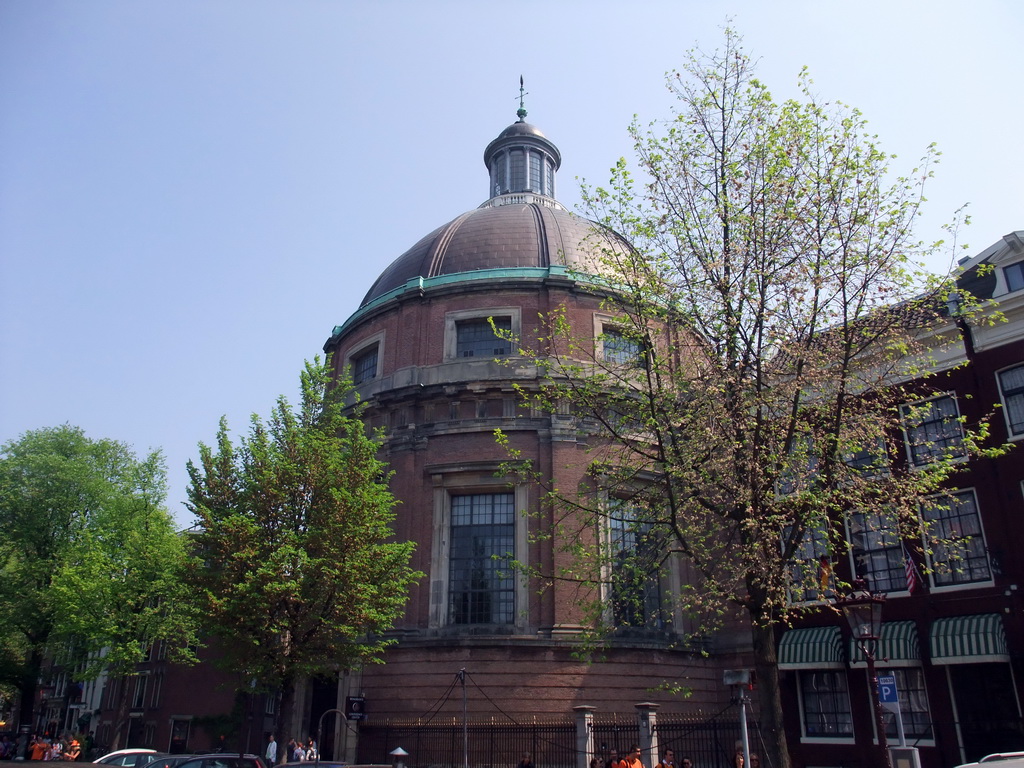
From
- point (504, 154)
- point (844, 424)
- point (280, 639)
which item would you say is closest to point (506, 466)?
point (844, 424)

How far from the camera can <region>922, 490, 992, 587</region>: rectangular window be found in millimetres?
19812

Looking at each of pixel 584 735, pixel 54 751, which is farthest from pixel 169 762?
pixel 54 751

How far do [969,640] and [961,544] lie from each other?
7.44ft

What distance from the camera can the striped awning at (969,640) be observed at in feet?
60.6

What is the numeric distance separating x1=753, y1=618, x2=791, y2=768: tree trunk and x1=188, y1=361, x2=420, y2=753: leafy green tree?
10.6 m

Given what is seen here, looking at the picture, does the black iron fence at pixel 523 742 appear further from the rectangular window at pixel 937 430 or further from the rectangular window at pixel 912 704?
the rectangular window at pixel 937 430

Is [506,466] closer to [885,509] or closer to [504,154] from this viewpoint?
[885,509]

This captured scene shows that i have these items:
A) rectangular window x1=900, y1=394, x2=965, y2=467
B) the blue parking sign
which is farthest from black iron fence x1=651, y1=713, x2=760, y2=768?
rectangular window x1=900, y1=394, x2=965, y2=467

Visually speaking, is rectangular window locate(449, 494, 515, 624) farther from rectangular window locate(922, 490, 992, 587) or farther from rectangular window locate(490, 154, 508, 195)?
rectangular window locate(490, 154, 508, 195)

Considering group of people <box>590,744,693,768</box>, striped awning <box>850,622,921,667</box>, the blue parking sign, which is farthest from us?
striped awning <box>850,622,921,667</box>

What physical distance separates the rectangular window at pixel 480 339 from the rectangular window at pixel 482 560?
5.16 m

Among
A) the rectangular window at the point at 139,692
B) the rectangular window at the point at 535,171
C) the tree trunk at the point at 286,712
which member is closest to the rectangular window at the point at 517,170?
the rectangular window at the point at 535,171

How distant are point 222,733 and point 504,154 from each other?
29.4 meters

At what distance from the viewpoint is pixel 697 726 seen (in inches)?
789
